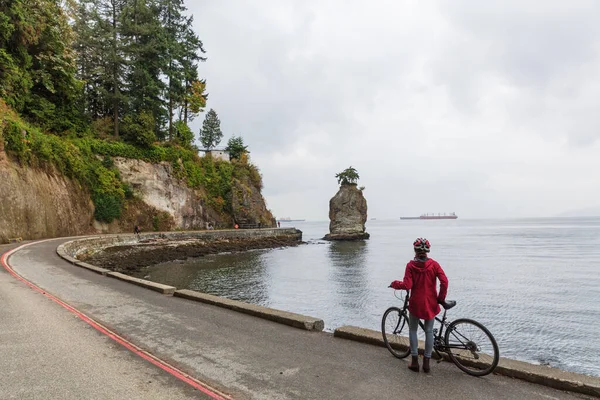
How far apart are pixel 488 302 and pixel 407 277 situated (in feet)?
52.5

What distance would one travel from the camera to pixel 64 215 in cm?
2988

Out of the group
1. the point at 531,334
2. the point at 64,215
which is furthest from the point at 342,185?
the point at 531,334

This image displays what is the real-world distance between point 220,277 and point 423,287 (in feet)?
64.7

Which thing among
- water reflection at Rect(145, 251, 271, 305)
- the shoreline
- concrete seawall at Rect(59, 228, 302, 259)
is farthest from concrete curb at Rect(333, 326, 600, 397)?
concrete seawall at Rect(59, 228, 302, 259)

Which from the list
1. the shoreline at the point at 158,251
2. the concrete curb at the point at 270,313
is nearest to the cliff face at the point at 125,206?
the shoreline at the point at 158,251

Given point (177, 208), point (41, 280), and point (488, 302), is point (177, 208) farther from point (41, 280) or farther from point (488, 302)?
point (488, 302)

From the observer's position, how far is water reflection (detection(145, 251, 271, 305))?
1872 centimetres

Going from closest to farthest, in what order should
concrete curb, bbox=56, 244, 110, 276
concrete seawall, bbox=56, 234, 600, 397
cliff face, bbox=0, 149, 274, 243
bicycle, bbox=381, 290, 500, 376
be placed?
concrete seawall, bbox=56, 234, 600, 397 → bicycle, bbox=381, 290, 500, 376 → concrete curb, bbox=56, 244, 110, 276 → cliff face, bbox=0, 149, 274, 243

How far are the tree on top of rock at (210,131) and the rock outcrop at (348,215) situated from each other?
100ft

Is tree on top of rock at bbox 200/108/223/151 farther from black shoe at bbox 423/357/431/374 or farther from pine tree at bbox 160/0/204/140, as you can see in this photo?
black shoe at bbox 423/357/431/374

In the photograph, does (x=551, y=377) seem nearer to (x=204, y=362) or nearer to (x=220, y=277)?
(x=204, y=362)

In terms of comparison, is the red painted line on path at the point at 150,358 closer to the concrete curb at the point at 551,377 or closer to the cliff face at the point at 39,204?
the concrete curb at the point at 551,377

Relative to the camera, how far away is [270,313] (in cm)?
813

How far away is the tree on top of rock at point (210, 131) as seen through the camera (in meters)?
75.7
